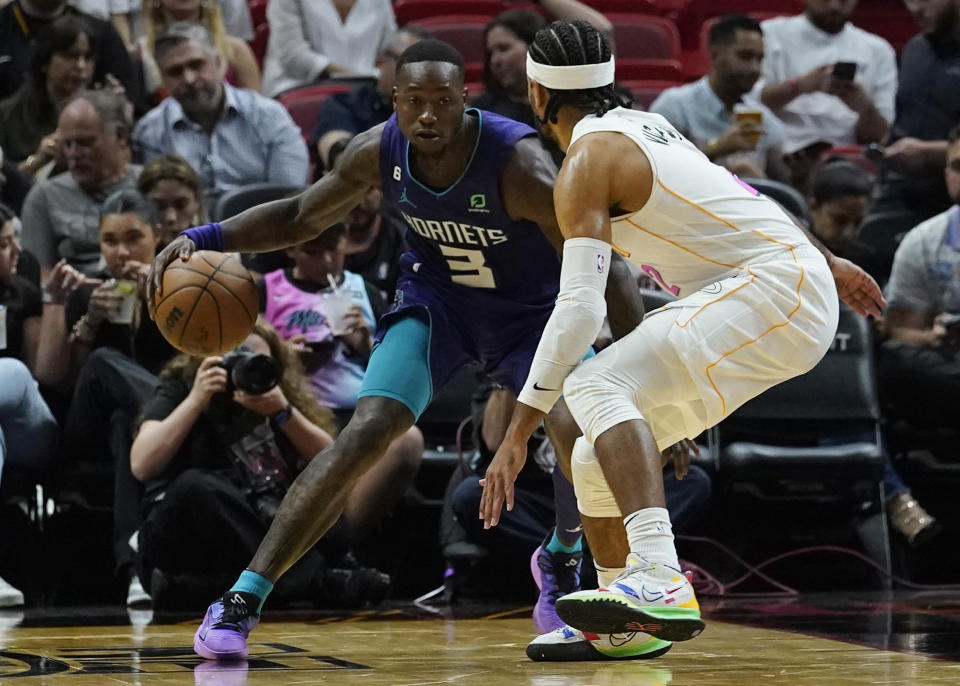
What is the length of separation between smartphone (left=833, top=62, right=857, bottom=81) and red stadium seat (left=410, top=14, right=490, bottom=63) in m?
2.14

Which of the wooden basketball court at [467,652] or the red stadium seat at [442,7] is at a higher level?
the red stadium seat at [442,7]

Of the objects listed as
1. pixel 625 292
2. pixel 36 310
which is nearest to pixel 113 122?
pixel 36 310

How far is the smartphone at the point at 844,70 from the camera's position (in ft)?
26.2

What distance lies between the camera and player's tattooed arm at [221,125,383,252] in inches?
175

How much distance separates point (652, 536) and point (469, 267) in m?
1.26

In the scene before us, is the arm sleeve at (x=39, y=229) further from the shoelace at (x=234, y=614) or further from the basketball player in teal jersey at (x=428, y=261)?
the shoelace at (x=234, y=614)

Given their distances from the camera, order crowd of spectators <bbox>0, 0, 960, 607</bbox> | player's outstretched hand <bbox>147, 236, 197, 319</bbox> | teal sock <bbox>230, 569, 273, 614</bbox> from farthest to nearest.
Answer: crowd of spectators <bbox>0, 0, 960, 607</bbox> → player's outstretched hand <bbox>147, 236, 197, 319</bbox> → teal sock <bbox>230, 569, 273, 614</bbox>

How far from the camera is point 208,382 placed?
5.32 m

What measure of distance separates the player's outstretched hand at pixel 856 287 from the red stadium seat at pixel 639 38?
562 cm

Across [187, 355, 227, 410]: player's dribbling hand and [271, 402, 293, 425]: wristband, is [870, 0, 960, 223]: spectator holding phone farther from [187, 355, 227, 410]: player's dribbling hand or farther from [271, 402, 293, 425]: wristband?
[187, 355, 227, 410]: player's dribbling hand

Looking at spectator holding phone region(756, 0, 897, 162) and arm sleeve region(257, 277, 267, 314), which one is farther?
spectator holding phone region(756, 0, 897, 162)

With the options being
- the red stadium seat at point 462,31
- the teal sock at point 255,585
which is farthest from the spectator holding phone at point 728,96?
the teal sock at point 255,585

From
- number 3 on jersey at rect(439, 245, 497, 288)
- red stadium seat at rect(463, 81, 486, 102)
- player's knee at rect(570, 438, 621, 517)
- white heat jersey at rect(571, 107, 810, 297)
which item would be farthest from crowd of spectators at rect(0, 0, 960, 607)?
white heat jersey at rect(571, 107, 810, 297)

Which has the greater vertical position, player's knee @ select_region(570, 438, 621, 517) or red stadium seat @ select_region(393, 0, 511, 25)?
red stadium seat @ select_region(393, 0, 511, 25)
